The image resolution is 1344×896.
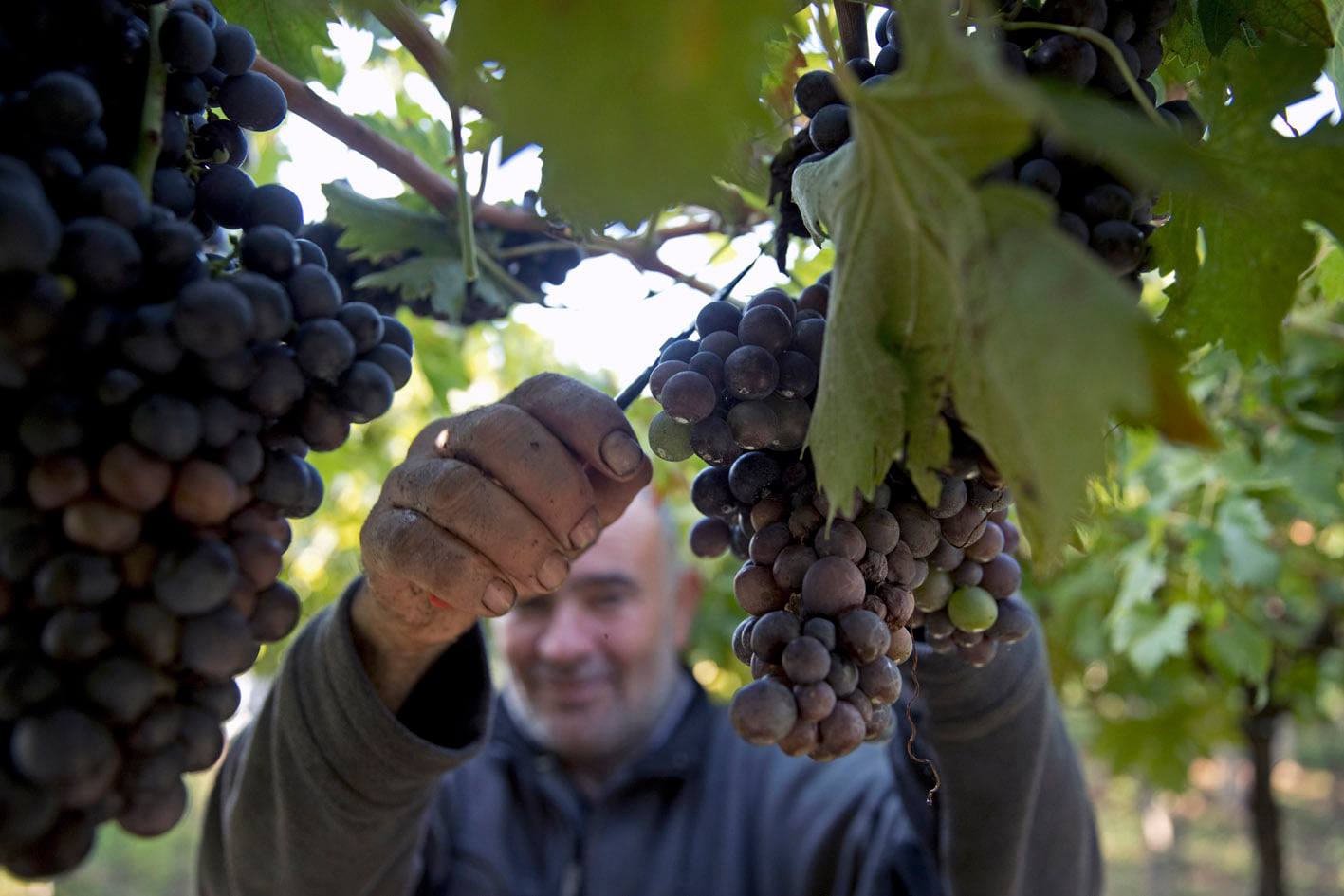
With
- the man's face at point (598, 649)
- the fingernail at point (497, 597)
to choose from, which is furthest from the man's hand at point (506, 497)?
the man's face at point (598, 649)

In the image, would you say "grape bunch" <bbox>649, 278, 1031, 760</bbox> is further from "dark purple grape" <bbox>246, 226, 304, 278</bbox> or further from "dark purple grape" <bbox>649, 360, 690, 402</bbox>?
"dark purple grape" <bbox>246, 226, 304, 278</bbox>

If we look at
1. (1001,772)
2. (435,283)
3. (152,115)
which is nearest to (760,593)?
(152,115)

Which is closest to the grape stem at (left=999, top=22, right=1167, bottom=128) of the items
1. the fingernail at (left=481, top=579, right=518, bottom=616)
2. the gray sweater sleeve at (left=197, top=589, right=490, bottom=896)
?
the fingernail at (left=481, top=579, right=518, bottom=616)

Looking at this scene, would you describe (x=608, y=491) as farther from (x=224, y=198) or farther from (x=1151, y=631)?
(x=1151, y=631)

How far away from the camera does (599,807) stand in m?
2.48

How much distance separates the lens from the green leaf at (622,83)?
0.48 m

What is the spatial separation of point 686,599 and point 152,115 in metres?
2.70

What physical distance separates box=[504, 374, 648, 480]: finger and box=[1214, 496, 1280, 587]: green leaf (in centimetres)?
137

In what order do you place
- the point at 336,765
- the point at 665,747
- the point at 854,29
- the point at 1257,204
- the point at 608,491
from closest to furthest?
1. the point at 1257,204
2. the point at 854,29
3. the point at 608,491
4. the point at 336,765
5. the point at 665,747

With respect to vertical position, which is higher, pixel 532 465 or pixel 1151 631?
pixel 1151 631

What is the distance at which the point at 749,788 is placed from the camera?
8.23 ft

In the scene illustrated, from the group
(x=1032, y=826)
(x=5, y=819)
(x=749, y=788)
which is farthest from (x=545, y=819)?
(x=5, y=819)

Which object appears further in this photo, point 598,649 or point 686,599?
point 686,599

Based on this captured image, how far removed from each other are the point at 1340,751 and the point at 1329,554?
818cm
